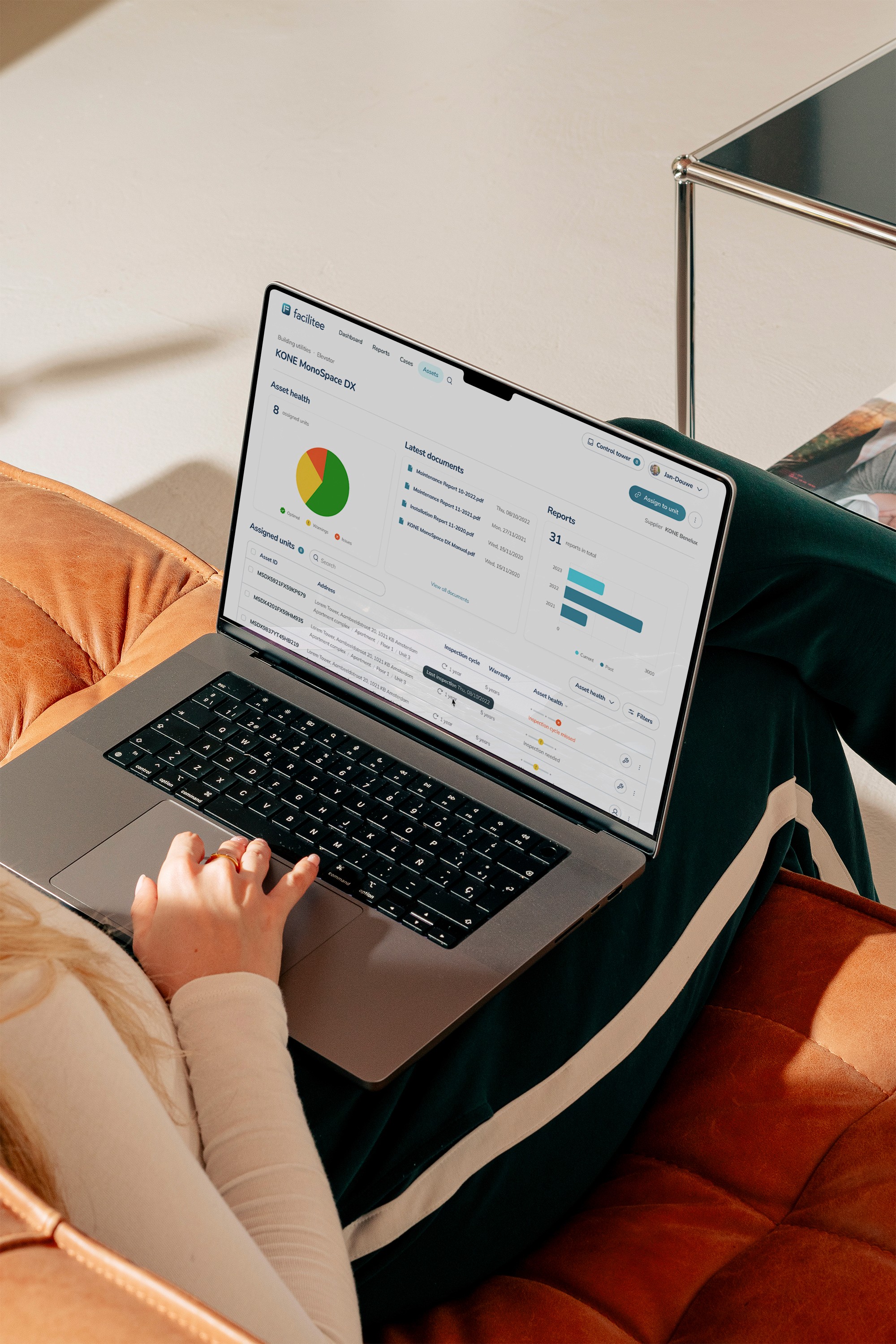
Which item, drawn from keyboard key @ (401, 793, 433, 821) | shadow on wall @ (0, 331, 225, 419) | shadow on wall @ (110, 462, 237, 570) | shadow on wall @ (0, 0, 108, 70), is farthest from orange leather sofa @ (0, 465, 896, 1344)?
shadow on wall @ (0, 0, 108, 70)

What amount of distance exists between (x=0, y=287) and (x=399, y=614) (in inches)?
70.1

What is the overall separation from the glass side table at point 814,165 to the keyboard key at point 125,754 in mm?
783

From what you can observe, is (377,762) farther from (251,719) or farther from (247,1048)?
(247,1048)

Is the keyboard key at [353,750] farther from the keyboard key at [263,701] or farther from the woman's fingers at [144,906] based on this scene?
the woman's fingers at [144,906]

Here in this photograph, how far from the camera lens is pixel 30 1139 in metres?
0.50

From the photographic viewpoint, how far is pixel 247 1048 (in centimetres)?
68

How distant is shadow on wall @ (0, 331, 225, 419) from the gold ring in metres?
1.48

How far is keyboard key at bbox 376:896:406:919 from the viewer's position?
2.66 ft

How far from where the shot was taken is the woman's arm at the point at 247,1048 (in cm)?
61

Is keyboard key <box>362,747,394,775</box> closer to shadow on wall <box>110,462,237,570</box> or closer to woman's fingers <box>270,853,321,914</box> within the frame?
woman's fingers <box>270,853,321,914</box>

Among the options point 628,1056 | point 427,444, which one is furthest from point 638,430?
point 628,1056

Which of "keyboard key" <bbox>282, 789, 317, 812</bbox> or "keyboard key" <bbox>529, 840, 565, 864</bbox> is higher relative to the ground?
"keyboard key" <bbox>529, 840, 565, 864</bbox>

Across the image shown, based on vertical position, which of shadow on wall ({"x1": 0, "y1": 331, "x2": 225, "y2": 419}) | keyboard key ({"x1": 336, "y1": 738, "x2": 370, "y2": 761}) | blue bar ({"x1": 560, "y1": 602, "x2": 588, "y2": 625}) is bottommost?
shadow on wall ({"x1": 0, "y1": 331, "x2": 225, "y2": 419})

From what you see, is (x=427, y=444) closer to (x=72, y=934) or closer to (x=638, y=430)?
(x=638, y=430)
